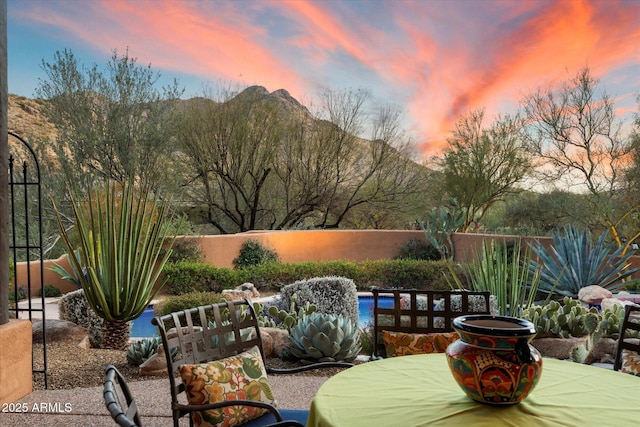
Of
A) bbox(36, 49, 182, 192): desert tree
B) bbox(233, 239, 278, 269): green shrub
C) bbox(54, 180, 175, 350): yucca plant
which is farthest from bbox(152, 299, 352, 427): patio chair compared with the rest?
bbox(36, 49, 182, 192): desert tree

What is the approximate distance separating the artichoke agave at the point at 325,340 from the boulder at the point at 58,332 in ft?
7.83

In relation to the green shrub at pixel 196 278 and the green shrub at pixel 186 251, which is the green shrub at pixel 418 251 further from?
the green shrub at pixel 186 251

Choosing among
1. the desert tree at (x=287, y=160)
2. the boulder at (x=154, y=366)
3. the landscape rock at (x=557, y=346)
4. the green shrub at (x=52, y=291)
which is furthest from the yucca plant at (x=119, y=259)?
the desert tree at (x=287, y=160)

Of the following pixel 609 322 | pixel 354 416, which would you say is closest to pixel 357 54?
pixel 609 322

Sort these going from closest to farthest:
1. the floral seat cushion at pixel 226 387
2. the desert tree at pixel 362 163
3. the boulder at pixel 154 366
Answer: the floral seat cushion at pixel 226 387 → the boulder at pixel 154 366 → the desert tree at pixel 362 163

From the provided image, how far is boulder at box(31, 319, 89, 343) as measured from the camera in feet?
15.5

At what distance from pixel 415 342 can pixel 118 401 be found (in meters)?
1.83

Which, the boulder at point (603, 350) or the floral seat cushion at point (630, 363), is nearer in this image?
the floral seat cushion at point (630, 363)

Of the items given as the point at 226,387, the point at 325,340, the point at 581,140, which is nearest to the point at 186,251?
the point at 325,340

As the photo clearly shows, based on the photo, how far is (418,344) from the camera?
2.77 meters

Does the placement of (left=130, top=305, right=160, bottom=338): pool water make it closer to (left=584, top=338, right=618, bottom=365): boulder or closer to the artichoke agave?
the artichoke agave

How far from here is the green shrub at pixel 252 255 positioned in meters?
13.1

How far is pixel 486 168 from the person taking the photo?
18.0 m

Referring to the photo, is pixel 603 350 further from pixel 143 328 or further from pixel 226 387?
pixel 143 328
